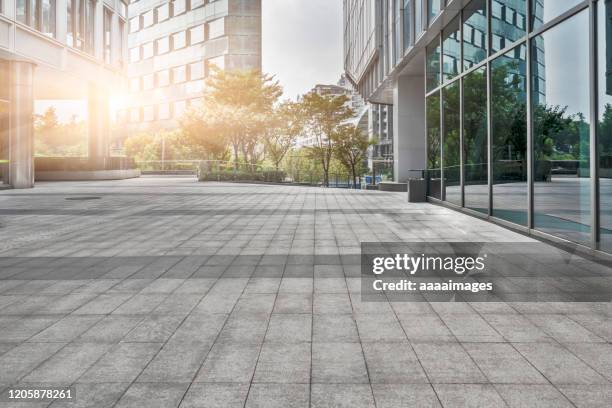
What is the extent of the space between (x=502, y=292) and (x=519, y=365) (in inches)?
83.9

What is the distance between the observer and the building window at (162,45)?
67.7 m

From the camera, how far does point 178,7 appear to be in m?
66.9

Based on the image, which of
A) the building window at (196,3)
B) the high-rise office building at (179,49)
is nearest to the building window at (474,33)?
the high-rise office building at (179,49)

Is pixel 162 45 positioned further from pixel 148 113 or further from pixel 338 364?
pixel 338 364

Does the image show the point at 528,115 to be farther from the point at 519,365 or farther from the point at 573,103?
the point at 519,365

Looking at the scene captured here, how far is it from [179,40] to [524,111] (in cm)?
6270

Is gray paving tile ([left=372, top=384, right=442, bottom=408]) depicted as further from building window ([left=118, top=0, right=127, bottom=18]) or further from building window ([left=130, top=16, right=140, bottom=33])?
building window ([left=130, top=16, right=140, bottom=33])

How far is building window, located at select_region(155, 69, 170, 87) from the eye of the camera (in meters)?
67.1

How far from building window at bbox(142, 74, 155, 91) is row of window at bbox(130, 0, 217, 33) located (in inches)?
270

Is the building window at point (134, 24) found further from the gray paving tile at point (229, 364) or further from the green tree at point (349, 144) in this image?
the gray paving tile at point (229, 364)

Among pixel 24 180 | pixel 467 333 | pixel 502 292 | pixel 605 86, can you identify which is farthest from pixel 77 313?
pixel 24 180

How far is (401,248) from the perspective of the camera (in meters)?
8.35

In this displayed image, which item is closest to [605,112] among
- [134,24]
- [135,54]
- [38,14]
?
[38,14]

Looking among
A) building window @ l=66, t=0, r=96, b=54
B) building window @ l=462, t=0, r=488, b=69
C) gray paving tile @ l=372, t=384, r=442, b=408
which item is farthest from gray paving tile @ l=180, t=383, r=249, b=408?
building window @ l=66, t=0, r=96, b=54
